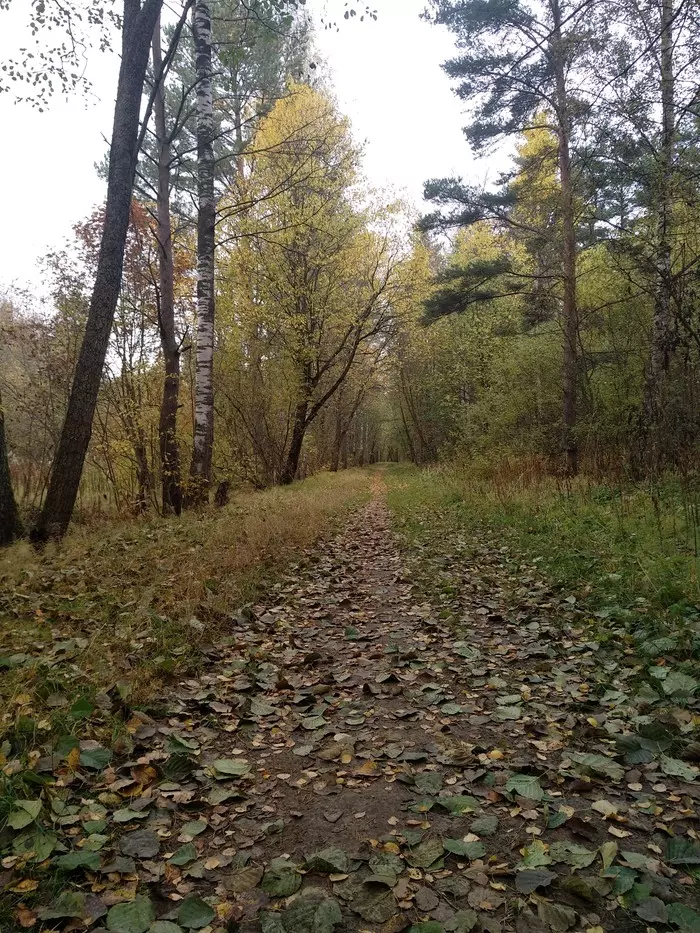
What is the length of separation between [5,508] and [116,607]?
3.97 metres

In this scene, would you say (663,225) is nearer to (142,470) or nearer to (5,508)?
(5,508)

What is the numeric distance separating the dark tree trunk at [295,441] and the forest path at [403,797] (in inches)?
547

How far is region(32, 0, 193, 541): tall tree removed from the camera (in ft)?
22.6

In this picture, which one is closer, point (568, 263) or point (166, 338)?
point (166, 338)

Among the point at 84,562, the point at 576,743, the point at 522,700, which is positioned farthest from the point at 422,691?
the point at 84,562

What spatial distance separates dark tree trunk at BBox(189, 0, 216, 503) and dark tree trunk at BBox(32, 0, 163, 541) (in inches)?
106

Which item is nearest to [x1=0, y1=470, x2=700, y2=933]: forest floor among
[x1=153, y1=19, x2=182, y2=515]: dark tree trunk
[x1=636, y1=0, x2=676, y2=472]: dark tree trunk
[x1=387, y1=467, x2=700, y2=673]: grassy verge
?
[x1=387, y1=467, x2=700, y2=673]: grassy verge

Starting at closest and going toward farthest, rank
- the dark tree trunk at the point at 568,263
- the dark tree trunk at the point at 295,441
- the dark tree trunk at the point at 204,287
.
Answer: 1. the dark tree trunk at the point at 204,287
2. the dark tree trunk at the point at 568,263
3. the dark tree trunk at the point at 295,441

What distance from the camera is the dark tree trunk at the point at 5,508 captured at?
24.9 feet

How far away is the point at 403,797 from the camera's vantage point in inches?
107

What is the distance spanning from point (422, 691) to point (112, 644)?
7.62 feet

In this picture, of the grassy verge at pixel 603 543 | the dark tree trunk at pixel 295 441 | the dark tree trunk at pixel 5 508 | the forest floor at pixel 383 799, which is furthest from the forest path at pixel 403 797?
the dark tree trunk at pixel 295 441

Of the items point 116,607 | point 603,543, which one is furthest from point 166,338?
point 603,543

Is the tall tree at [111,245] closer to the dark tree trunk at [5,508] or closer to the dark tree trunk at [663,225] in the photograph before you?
the dark tree trunk at [5,508]
